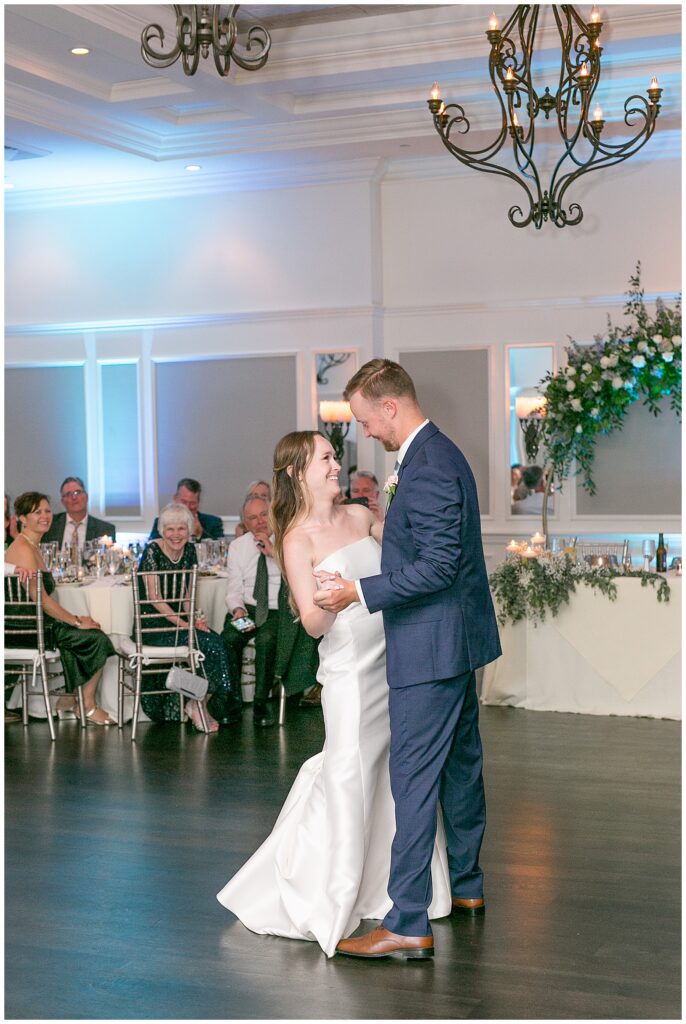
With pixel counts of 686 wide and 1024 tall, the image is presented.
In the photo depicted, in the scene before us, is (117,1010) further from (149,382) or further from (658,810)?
(149,382)

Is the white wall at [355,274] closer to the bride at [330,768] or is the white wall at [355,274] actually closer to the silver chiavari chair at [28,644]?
the silver chiavari chair at [28,644]

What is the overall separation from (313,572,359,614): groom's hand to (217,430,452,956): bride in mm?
244

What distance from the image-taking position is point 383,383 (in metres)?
3.83

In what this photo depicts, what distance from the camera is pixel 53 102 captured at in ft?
28.5

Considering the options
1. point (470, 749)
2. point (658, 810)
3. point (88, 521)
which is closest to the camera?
point (470, 749)

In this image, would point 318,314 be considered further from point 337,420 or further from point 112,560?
point 112,560

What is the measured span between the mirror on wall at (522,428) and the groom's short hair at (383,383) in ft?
20.5

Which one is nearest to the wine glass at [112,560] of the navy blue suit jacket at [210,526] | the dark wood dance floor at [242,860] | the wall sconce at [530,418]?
the dark wood dance floor at [242,860]

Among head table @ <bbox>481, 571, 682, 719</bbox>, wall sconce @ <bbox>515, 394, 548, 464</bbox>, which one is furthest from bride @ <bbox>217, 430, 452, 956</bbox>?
wall sconce @ <bbox>515, 394, 548, 464</bbox>

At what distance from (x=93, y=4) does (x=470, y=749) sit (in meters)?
4.86

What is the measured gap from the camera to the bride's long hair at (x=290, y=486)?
13.4 ft

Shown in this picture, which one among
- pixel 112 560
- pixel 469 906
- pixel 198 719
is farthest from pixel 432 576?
pixel 112 560

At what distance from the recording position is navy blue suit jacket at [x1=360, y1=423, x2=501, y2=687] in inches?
143

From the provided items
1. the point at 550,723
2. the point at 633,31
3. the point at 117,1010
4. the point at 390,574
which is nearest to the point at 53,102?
the point at 633,31
